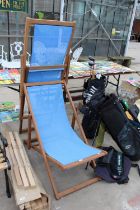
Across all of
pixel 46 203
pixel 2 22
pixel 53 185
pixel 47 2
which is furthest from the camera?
pixel 47 2

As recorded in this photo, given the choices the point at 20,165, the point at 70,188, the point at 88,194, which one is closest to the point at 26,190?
the point at 20,165

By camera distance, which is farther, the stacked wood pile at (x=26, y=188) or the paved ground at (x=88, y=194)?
the paved ground at (x=88, y=194)

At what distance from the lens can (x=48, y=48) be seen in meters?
2.81

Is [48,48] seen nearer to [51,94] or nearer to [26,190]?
[51,94]

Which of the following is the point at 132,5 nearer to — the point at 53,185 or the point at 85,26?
the point at 85,26

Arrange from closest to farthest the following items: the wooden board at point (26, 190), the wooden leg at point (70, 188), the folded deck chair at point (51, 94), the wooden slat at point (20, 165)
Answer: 1. the wooden board at point (26, 190)
2. the wooden slat at point (20, 165)
3. the wooden leg at point (70, 188)
4. the folded deck chair at point (51, 94)

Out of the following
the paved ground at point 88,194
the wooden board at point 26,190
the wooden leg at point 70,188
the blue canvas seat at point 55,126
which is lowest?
the paved ground at point 88,194

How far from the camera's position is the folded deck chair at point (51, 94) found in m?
2.59

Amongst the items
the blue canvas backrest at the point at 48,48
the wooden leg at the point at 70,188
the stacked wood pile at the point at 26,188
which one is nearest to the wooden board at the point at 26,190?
the stacked wood pile at the point at 26,188

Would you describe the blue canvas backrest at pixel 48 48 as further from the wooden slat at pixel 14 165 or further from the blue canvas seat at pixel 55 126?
the wooden slat at pixel 14 165

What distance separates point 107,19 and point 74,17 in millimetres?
1332

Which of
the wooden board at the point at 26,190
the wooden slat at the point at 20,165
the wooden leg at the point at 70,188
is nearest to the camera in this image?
the wooden board at the point at 26,190

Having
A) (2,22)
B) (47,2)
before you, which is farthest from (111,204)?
(47,2)

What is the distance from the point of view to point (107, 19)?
7781mm
